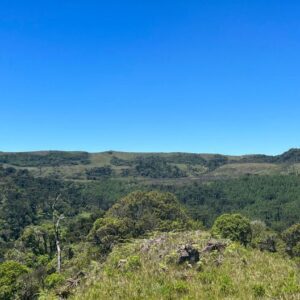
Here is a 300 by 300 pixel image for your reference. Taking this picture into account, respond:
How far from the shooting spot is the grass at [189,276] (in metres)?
14.9

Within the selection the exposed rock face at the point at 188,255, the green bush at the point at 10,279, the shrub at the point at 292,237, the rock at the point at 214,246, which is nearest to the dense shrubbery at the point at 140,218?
the green bush at the point at 10,279

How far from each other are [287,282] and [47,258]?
8504 centimetres

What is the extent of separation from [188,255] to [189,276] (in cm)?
238

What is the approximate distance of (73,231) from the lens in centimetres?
11162

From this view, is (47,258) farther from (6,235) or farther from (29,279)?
(6,235)

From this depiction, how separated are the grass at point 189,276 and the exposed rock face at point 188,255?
1.07 feet

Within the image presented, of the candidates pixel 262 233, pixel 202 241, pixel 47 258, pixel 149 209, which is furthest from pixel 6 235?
pixel 202 241

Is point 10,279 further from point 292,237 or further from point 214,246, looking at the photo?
point 292,237

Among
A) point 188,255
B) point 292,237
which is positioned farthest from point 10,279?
point 292,237

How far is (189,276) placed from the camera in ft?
57.5

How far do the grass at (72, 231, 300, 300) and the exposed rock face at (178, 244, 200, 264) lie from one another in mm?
327

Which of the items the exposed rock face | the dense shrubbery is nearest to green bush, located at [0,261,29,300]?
the dense shrubbery

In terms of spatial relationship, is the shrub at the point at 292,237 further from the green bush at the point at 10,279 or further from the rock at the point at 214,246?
the rock at the point at 214,246

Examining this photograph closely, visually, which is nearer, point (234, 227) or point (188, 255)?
point (188, 255)
